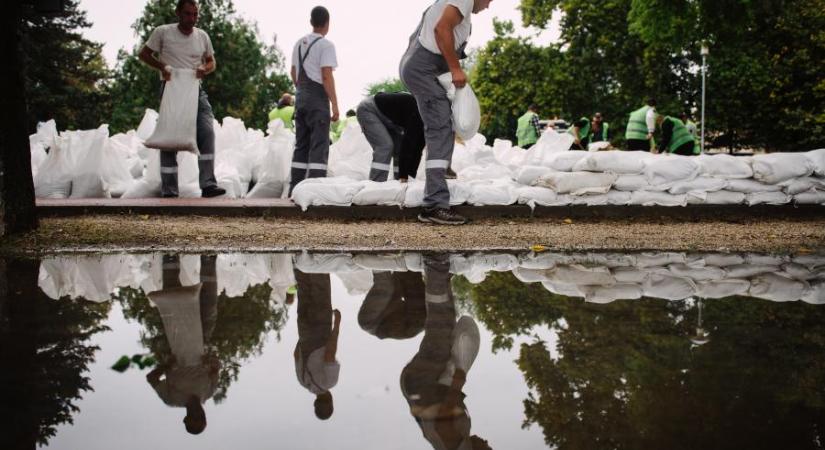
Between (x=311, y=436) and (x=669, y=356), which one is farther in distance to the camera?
(x=669, y=356)

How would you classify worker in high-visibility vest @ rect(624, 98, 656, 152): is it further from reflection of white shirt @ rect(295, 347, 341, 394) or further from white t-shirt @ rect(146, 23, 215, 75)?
reflection of white shirt @ rect(295, 347, 341, 394)

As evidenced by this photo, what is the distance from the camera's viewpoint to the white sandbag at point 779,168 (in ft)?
22.5

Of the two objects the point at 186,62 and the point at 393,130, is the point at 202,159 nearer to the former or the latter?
the point at 186,62

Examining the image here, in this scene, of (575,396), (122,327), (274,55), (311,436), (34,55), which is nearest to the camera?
(311,436)

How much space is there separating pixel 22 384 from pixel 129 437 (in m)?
0.50

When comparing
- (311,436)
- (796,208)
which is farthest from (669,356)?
(796,208)

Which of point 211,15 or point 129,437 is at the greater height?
point 211,15

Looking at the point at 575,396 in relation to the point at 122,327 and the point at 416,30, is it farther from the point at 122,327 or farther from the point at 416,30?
the point at 416,30

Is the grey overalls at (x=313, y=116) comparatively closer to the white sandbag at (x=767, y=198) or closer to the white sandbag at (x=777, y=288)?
the white sandbag at (x=767, y=198)

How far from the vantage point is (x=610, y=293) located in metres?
3.28

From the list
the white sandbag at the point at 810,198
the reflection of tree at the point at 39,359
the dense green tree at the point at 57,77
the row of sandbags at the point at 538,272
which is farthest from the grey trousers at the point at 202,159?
the dense green tree at the point at 57,77

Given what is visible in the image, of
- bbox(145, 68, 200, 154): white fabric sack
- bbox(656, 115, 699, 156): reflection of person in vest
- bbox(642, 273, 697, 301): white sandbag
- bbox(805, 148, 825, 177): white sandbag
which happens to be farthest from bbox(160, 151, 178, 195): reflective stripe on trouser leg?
bbox(656, 115, 699, 156): reflection of person in vest

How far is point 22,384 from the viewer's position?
6.55ft

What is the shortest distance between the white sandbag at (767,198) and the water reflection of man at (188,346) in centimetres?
535
